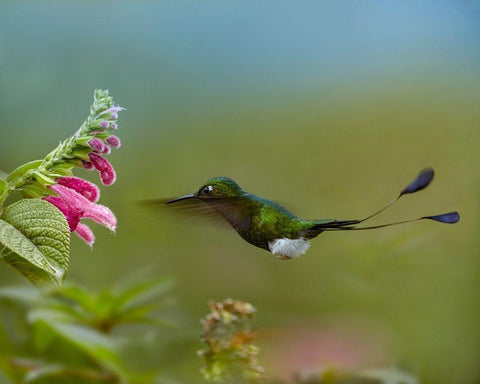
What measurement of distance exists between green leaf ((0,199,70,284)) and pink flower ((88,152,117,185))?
36 mm

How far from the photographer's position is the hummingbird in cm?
38

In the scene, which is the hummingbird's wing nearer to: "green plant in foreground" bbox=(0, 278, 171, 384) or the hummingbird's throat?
the hummingbird's throat

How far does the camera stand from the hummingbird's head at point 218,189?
0.37 meters

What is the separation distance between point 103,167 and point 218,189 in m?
0.11

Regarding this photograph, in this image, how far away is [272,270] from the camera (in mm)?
1130

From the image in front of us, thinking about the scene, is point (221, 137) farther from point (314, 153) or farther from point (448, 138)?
point (448, 138)

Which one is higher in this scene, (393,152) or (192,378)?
(393,152)

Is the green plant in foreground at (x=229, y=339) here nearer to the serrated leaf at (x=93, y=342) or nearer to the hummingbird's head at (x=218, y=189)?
the hummingbird's head at (x=218, y=189)

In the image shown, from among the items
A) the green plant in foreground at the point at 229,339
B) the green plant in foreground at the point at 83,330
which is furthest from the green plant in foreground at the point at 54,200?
the green plant in foreground at the point at 83,330

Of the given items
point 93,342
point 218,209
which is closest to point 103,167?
point 218,209

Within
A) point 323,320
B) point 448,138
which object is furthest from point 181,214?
point 448,138

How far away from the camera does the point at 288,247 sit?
1.27ft

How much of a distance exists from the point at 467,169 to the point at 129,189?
28.2 inches

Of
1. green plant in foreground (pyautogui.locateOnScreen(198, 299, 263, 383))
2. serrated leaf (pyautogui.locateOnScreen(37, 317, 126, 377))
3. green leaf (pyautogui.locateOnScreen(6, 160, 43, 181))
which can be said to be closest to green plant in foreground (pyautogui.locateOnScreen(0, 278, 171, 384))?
serrated leaf (pyautogui.locateOnScreen(37, 317, 126, 377))
